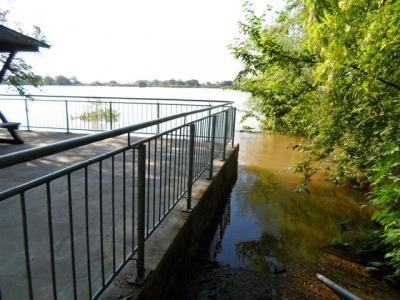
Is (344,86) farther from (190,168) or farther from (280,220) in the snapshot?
(280,220)

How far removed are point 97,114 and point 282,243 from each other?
7.00m

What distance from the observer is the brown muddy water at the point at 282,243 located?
11.3 feet

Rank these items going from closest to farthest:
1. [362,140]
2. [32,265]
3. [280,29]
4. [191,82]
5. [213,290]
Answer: [32,265], [213,290], [362,140], [280,29], [191,82]

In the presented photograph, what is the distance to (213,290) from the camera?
3.32 metres

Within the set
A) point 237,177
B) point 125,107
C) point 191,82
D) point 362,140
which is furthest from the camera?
point 191,82

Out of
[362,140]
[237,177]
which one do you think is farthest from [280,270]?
[237,177]

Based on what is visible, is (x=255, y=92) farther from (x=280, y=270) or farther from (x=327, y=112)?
(x=280, y=270)

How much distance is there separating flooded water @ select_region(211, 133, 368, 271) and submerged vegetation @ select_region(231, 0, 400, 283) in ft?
2.44

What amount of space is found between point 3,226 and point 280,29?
435 centimetres

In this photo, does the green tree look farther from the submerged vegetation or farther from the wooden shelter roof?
the submerged vegetation

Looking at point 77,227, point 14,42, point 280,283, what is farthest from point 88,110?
point 280,283

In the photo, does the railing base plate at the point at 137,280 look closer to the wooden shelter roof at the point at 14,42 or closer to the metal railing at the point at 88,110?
the wooden shelter roof at the point at 14,42

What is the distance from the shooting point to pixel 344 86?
11.2 feet

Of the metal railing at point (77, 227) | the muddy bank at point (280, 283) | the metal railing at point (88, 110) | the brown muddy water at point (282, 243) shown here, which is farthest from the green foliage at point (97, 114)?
the muddy bank at point (280, 283)
